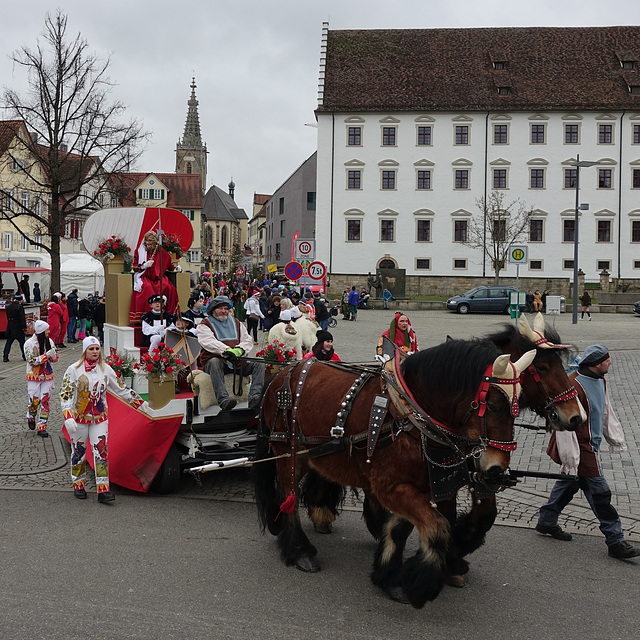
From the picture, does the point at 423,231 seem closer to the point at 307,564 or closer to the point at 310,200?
the point at 310,200

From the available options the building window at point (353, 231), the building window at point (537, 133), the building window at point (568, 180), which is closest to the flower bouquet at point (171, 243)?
the building window at point (353, 231)

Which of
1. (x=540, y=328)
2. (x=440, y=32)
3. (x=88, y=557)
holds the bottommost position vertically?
(x=88, y=557)

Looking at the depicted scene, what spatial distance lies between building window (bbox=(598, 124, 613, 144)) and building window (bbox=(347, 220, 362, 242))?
18.7m

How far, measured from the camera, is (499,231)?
52.5m

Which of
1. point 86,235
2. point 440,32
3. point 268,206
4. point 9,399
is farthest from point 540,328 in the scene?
point 268,206

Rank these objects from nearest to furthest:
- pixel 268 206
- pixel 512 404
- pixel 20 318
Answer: pixel 512 404
pixel 20 318
pixel 268 206

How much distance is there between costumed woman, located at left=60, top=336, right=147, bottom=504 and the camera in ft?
24.5

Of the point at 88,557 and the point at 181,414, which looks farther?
the point at 181,414

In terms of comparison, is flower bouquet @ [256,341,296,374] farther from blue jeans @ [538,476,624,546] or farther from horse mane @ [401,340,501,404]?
blue jeans @ [538,476,624,546]

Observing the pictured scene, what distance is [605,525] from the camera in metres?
5.96

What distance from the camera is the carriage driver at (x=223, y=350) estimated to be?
8.02m

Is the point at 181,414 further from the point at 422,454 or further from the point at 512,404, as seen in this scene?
the point at 512,404

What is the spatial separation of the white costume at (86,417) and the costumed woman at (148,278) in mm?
2196

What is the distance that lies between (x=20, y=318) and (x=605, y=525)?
18.8m
